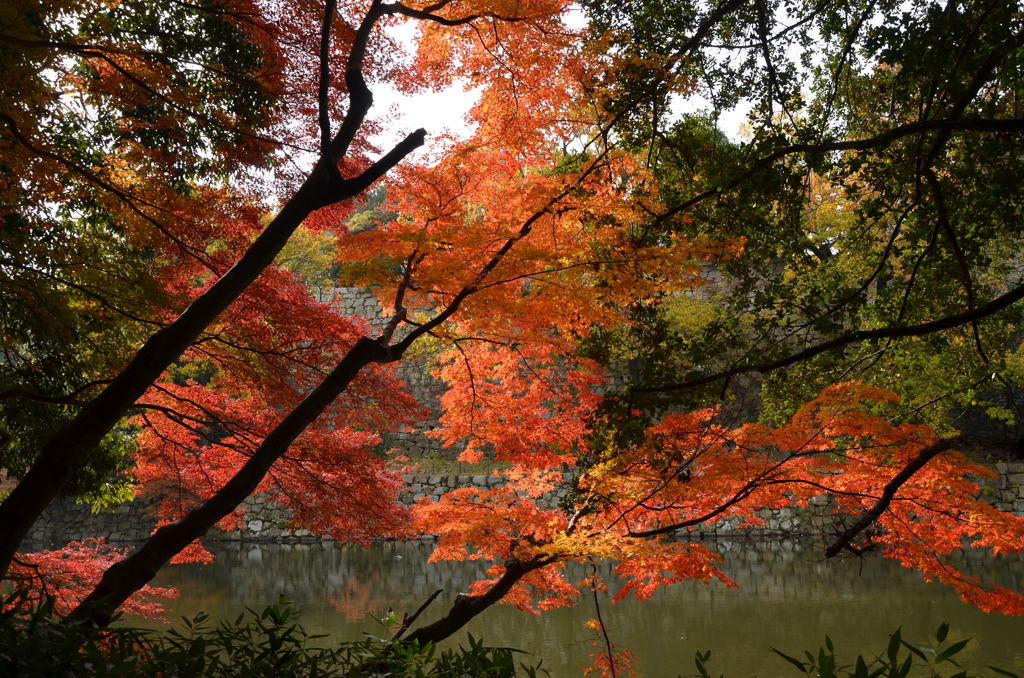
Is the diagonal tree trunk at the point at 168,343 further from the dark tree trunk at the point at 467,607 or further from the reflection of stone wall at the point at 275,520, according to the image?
the reflection of stone wall at the point at 275,520

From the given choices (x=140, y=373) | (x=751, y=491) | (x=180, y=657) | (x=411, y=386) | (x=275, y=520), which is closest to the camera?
(x=180, y=657)

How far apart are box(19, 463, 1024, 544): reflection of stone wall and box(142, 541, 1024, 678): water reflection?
0.56 m

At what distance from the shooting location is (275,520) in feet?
46.6

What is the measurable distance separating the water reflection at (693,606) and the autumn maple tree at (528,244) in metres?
1.29

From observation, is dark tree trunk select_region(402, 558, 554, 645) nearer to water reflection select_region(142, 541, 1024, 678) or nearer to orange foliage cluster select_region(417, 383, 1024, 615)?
orange foliage cluster select_region(417, 383, 1024, 615)

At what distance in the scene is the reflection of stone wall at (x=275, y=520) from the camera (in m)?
12.6

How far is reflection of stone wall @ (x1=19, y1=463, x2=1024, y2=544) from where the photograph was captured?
12.6m

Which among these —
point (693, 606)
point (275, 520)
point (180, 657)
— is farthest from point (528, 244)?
point (275, 520)

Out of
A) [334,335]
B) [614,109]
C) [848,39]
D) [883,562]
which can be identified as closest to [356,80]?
[614,109]

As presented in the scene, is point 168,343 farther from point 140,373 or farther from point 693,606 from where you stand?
point 693,606

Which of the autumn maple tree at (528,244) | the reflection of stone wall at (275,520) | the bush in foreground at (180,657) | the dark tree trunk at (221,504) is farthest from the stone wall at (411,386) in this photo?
the bush in foreground at (180,657)

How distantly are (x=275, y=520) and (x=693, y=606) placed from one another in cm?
885

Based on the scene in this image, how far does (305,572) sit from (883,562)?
Result: 324 inches

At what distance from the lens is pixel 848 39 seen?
3.43 meters
